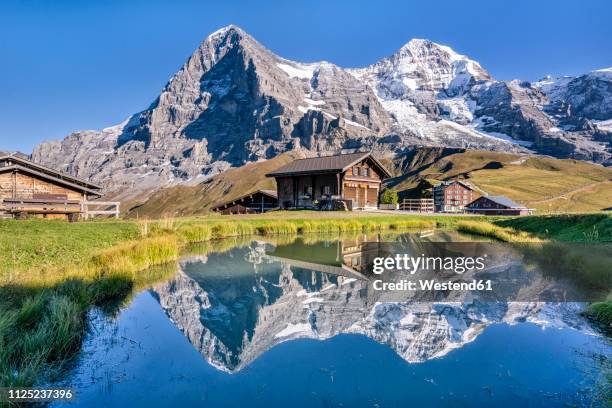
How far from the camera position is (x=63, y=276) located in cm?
947

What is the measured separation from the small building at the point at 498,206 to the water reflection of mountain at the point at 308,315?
2040 inches

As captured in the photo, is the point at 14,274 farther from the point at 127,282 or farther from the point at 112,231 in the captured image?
the point at 112,231

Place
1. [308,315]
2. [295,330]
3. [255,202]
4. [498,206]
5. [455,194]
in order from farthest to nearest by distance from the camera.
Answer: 1. [455,194]
2. [498,206]
3. [255,202]
4. [308,315]
5. [295,330]

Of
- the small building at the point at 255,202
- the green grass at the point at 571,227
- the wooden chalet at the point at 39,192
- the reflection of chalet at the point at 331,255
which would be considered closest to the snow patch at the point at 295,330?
the reflection of chalet at the point at 331,255

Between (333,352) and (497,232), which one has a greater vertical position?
(497,232)

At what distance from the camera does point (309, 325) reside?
810 cm

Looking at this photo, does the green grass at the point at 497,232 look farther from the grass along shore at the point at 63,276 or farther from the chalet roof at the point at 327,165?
the chalet roof at the point at 327,165

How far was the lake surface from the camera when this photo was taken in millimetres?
5348

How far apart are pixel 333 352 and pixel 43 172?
104 ft

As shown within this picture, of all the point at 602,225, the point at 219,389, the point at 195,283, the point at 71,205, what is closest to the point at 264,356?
the point at 219,389

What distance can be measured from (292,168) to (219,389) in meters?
39.7

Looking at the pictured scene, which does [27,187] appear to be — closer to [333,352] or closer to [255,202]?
[255,202]

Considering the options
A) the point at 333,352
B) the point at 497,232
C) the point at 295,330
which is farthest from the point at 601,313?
the point at 497,232

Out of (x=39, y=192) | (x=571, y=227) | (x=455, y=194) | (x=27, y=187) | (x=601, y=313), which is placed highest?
(x=27, y=187)
